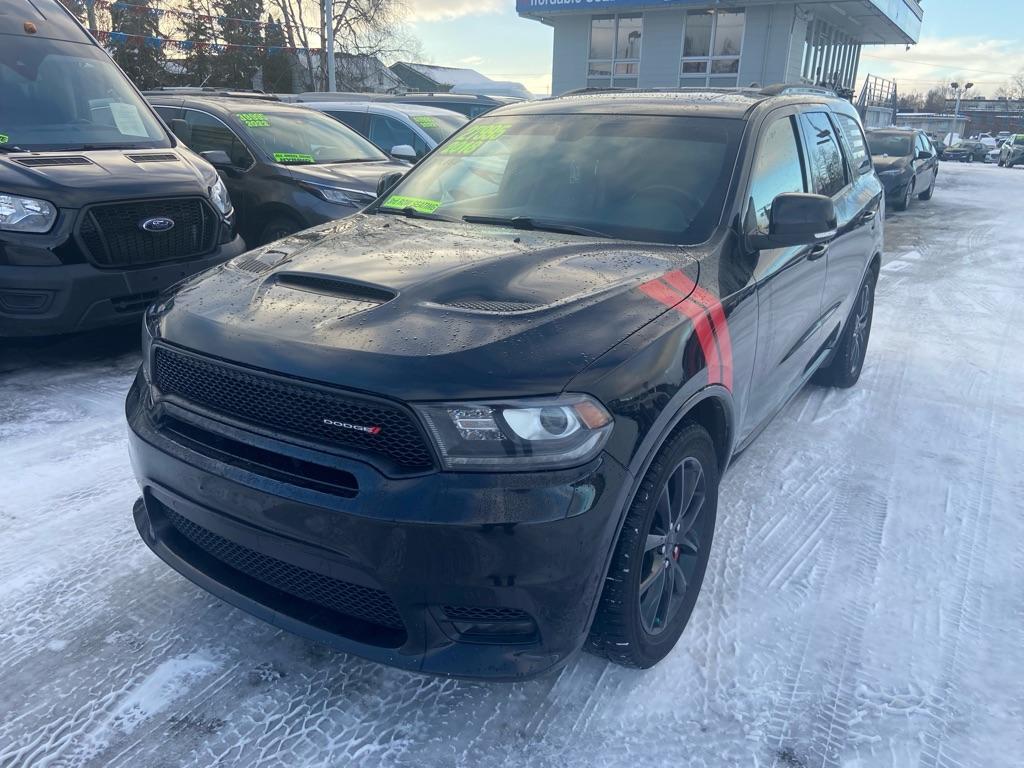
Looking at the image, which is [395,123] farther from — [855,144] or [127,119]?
[855,144]

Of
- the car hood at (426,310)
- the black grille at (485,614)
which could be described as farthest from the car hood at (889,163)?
the black grille at (485,614)

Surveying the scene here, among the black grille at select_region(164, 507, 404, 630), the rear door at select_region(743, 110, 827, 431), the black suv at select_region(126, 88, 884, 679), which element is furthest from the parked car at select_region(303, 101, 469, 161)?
the black grille at select_region(164, 507, 404, 630)

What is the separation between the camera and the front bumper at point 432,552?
5.98ft

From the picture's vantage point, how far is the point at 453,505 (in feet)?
5.94

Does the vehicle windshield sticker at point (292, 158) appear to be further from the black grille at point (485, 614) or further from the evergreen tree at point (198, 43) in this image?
the evergreen tree at point (198, 43)

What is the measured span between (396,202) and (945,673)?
110 inches

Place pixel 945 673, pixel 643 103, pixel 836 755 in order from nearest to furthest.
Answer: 1. pixel 836 755
2. pixel 945 673
3. pixel 643 103

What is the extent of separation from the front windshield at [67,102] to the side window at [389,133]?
Answer: 13.5ft

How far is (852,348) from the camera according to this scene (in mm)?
4879

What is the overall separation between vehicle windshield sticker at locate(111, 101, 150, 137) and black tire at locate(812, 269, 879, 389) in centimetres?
502

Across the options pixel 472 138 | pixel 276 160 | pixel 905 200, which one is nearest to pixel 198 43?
pixel 905 200

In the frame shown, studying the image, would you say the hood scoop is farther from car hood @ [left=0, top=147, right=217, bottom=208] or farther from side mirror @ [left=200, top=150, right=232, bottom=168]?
side mirror @ [left=200, top=150, right=232, bottom=168]

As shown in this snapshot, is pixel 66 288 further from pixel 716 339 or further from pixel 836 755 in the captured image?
pixel 836 755

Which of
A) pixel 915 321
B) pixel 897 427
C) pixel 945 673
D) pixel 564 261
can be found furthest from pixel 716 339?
pixel 915 321
